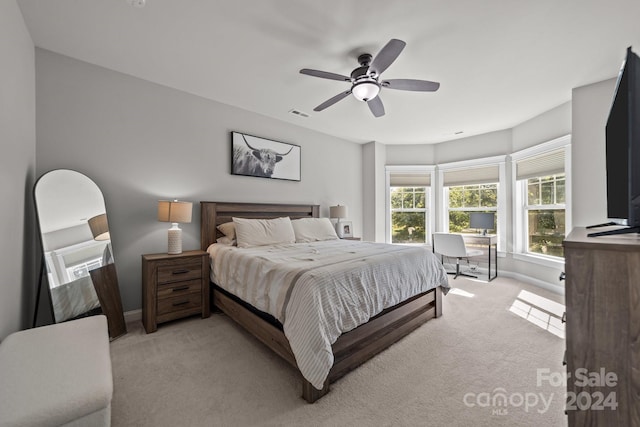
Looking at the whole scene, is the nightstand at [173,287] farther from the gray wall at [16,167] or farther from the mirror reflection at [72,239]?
the gray wall at [16,167]

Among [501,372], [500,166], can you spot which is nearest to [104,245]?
[501,372]

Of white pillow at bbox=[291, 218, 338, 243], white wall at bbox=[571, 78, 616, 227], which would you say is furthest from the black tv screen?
white pillow at bbox=[291, 218, 338, 243]

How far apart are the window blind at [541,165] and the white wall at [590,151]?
672 millimetres

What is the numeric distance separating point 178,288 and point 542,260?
5.12 m

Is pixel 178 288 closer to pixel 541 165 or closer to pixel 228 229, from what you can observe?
pixel 228 229

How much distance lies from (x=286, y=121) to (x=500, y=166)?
397 centimetres

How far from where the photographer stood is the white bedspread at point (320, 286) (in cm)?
163

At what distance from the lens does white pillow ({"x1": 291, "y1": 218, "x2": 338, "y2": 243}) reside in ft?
12.2

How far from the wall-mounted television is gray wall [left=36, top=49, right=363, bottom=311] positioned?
141 inches

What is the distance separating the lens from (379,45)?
90.0 inches

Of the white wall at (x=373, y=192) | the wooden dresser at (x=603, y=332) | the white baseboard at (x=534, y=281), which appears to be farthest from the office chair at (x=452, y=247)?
the wooden dresser at (x=603, y=332)

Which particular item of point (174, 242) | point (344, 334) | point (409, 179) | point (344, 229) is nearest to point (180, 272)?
point (174, 242)

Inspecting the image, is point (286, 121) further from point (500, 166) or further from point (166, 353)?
point (500, 166)

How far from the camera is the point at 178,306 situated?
270cm
